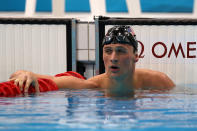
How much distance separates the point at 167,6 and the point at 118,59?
4730 mm

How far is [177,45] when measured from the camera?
669 cm

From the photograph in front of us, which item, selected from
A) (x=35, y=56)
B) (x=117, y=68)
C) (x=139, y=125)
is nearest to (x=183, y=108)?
(x=139, y=125)

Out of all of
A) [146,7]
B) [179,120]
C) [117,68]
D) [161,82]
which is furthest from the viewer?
[146,7]

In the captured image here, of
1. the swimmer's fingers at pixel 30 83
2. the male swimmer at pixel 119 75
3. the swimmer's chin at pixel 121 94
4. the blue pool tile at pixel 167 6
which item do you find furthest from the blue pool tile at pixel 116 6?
the swimmer's fingers at pixel 30 83

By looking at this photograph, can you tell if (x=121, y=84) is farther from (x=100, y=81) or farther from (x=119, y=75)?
(x=100, y=81)

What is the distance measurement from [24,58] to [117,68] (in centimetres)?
383

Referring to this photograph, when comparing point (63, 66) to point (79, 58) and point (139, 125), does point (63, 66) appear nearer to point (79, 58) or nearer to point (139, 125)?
point (79, 58)

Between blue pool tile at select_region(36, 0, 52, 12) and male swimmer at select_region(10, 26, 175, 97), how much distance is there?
441 centimetres

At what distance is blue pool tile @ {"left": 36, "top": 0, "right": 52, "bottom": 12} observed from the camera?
7832 mm

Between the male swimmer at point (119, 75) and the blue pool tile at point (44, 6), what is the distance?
4.41m

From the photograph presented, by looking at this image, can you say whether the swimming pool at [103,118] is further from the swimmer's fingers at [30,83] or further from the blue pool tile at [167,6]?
the blue pool tile at [167,6]

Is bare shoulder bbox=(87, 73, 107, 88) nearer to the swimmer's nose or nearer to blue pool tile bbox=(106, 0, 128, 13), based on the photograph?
the swimmer's nose

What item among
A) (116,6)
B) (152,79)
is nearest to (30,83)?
(152,79)

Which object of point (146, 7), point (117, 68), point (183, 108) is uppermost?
point (146, 7)
